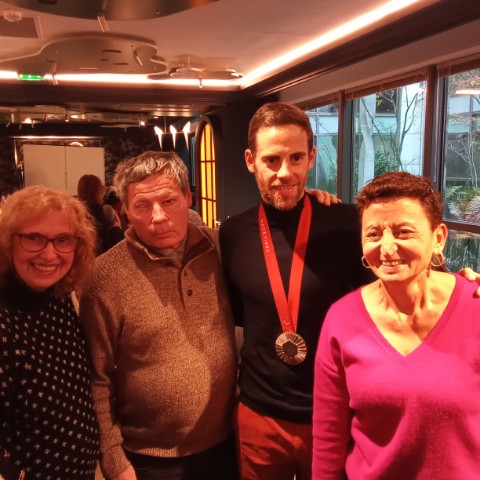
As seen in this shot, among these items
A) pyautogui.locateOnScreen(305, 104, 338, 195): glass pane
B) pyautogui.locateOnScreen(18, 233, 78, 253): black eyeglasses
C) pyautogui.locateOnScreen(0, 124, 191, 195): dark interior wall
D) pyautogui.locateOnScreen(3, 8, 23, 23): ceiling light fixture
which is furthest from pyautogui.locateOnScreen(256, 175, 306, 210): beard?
pyautogui.locateOnScreen(0, 124, 191, 195): dark interior wall

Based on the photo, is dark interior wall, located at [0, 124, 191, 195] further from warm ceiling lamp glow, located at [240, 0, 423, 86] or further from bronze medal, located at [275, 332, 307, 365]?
bronze medal, located at [275, 332, 307, 365]

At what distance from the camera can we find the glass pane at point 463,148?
10.5ft

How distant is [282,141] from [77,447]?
1.02 meters

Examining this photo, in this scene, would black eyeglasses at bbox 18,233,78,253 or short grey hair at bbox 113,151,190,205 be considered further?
short grey hair at bbox 113,151,190,205

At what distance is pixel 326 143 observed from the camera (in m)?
4.98

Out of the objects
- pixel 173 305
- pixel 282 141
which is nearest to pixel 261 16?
pixel 282 141

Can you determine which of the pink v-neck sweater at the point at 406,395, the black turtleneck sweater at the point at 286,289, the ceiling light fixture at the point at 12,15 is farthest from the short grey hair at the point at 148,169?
the ceiling light fixture at the point at 12,15

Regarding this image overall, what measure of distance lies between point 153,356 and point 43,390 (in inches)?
13.2

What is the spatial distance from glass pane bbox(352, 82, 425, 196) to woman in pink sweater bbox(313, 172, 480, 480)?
105 inches

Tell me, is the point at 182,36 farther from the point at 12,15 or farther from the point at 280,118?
the point at 280,118

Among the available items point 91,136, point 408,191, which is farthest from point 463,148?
point 91,136

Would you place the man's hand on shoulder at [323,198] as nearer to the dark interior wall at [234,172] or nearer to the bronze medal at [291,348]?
the bronze medal at [291,348]

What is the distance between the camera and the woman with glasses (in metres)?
1.19

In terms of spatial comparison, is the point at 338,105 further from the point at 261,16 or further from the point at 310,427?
the point at 310,427
